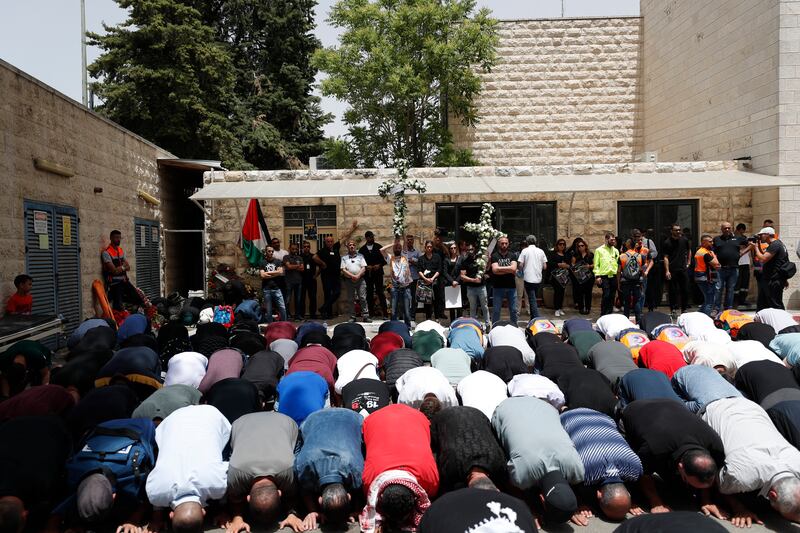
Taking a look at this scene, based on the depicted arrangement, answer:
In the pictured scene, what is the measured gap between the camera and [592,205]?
487 inches

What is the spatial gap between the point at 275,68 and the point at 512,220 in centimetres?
1878

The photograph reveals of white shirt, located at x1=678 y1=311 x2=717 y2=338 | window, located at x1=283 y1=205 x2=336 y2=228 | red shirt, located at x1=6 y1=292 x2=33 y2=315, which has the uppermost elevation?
window, located at x1=283 y1=205 x2=336 y2=228

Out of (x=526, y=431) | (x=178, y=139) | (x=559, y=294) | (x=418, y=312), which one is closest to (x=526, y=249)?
(x=559, y=294)

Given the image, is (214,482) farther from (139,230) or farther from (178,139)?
(178,139)

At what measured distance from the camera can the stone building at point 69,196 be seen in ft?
25.9

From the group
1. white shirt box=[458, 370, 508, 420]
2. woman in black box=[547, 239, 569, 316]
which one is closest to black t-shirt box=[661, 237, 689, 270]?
Answer: woman in black box=[547, 239, 569, 316]

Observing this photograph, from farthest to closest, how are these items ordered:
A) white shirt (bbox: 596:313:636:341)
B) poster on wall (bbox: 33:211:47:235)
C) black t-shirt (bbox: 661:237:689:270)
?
black t-shirt (bbox: 661:237:689:270) → poster on wall (bbox: 33:211:47:235) → white shirt (bbox: 596:313:636:341)

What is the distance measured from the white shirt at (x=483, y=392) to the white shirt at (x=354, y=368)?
3.18 feet

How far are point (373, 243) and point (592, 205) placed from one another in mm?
4671

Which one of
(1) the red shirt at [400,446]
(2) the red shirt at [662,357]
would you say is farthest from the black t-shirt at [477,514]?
(2) the red shirt at [662,357]

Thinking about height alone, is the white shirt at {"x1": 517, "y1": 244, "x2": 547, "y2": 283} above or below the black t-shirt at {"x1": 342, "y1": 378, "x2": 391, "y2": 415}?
above

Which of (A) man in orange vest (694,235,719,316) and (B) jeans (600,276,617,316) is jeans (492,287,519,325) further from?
(A) man in orange vest (694,235,719,316)

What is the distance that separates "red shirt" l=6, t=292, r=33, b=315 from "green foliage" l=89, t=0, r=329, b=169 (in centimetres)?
1471

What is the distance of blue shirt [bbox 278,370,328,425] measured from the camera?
4.94 m
